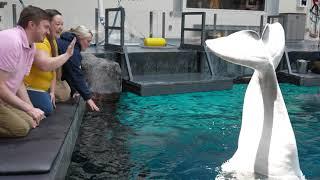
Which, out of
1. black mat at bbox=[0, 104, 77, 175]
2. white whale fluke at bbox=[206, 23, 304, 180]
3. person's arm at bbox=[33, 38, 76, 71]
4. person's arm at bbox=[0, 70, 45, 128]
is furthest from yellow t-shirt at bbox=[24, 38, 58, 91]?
white whale fluke at bbox=[206, 23, 304, 180]

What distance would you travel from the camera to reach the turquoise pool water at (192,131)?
17.3ft

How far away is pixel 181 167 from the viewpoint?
207 inches

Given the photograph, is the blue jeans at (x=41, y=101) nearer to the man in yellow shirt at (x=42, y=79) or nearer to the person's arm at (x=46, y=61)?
the man in yellow shirt at (x=42, y=79)

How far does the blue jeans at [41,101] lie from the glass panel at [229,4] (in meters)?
12.7

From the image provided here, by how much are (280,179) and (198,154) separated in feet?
6.54

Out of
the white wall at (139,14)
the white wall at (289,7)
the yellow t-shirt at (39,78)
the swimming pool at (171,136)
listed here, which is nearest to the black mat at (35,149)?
the yellow t-shirt at (39,78)

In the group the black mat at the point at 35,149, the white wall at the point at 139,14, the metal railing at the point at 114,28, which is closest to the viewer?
the black mat at the point at 35,149

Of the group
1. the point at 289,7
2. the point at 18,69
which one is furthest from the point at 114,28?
the point at 289,7

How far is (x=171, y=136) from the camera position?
22.0 ft

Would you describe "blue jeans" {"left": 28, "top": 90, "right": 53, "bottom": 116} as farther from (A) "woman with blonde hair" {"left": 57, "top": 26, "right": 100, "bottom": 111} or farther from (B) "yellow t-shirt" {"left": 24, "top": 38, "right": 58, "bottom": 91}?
(A) "woman with blonde hair" {"left": 57, "top": 26, "right": 100, "bottom": 111}

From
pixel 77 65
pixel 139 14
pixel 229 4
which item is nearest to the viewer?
pixel 77 65

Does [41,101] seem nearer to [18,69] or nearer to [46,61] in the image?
[46,61]

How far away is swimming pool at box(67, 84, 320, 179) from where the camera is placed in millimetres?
5167

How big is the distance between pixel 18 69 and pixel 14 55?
0.22m
